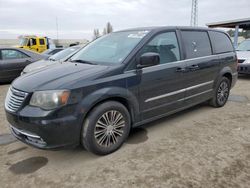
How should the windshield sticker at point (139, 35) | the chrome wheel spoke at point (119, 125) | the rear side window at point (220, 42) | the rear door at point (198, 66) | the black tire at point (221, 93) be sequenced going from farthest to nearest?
the black tire at point (221, 93), the rear side window at point (220, 42), the rear door at point (198, 66), the windshield sticker at point (139, 35), the chrome wheel spoke at point (119, 125)

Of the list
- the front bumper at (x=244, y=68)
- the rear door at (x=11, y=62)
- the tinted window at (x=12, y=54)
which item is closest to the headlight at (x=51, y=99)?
the rear door at (x=11, y=62)

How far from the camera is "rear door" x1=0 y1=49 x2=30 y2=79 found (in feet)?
26.1

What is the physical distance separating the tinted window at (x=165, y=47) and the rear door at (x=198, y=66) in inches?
9.4

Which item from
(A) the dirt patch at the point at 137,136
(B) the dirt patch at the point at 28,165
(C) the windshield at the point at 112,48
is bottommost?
(B) the dirt patch at the point at 28,165

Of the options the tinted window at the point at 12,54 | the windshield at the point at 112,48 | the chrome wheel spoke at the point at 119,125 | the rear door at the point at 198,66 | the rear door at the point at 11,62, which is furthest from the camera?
the tinted window at the point at 12,54

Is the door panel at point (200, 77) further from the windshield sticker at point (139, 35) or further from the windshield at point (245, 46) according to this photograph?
the windshield at point (245, 46)

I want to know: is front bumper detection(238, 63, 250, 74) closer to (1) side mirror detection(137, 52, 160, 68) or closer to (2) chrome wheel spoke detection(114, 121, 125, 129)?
(1) side mirror detection(137, 52, 160, 68)

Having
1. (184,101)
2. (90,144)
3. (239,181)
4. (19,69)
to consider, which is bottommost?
(239,181)

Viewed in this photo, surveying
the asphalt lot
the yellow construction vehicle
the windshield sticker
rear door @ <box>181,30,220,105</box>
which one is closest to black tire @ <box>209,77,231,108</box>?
rear door @ <box>181,30,220,105</box>

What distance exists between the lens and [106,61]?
3295 millimetres

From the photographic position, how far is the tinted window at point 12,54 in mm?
8108

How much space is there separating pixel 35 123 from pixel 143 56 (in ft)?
5.42

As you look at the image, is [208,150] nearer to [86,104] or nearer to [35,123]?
[86,104]

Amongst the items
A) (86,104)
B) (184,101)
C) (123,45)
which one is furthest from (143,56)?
(184,101)
